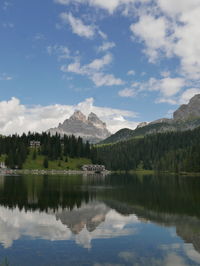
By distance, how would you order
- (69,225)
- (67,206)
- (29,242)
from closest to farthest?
(29,242) < (69,225) < (67,206)

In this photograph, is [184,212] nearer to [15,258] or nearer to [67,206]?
[67,206]

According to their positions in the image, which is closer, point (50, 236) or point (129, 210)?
point (50, 236)

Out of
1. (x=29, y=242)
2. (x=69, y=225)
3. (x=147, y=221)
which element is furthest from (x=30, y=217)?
(x=147, y=221)

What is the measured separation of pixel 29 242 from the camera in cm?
2825

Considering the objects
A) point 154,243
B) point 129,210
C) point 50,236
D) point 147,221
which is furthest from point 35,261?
point 129,210

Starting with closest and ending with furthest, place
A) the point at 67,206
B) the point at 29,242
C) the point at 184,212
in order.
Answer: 1. the point at 29,242
2. the point at 184,212
3. the point at 67,206

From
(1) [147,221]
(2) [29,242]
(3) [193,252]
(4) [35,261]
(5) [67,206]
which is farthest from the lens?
(5) [67,206]

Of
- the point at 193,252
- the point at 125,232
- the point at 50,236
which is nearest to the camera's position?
the point at 193,252

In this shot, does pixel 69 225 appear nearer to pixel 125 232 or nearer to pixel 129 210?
pixel 125 232

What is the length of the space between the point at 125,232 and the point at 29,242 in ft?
35.2

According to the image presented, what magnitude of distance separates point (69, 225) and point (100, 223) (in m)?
4.13

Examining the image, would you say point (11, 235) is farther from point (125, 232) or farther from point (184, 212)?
point (184, 212)

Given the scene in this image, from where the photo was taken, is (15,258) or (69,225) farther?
(69,225)

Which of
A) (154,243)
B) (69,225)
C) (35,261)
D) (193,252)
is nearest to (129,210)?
(69,225)
